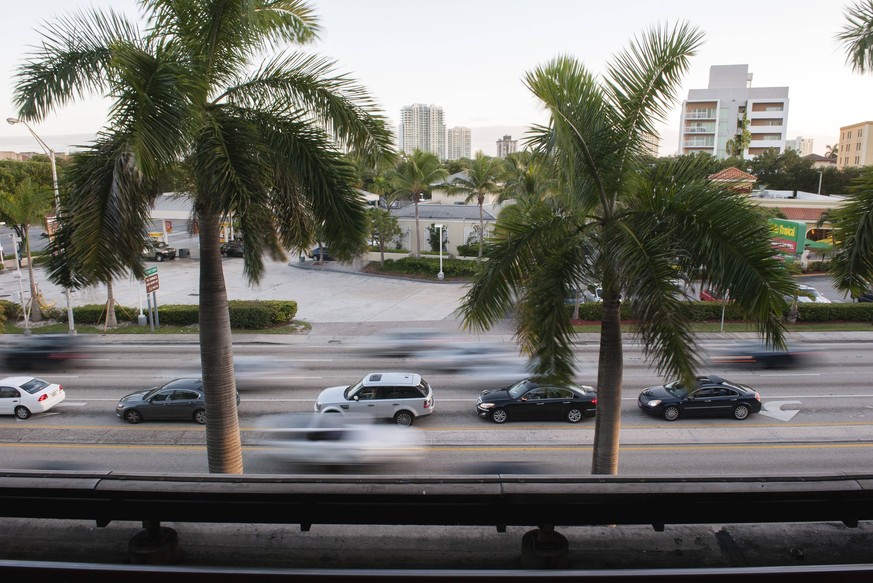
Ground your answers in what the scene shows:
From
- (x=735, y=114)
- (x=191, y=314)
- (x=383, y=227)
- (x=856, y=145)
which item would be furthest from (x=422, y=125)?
(x=191, y=314)

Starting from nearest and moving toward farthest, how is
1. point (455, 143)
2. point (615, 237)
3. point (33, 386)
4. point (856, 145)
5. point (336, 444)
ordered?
point (615, 237)
point (336, 444)
point (33, 386)
point (856, 145)
point (455, 143)

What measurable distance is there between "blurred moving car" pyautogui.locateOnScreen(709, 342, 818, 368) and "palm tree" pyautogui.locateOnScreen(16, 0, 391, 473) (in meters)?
18.6

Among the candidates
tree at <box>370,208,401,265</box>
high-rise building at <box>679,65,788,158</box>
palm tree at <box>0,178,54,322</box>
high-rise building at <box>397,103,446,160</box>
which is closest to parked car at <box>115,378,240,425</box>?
palm tree at <box>0,178,54,322</box>

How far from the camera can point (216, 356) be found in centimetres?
775

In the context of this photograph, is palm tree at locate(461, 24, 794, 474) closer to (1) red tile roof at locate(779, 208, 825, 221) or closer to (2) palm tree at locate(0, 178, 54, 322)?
(2) palm tree at locate(0, 178, 54, 322)

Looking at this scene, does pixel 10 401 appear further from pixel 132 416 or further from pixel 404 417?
pixel 404 417

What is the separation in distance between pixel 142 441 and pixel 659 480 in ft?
52.0

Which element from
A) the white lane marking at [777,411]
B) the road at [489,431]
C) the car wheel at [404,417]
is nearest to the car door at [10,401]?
the road at [489,431]

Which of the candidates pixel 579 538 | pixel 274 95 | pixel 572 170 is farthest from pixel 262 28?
pixel 579 538

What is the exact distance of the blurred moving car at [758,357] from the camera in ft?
74.1

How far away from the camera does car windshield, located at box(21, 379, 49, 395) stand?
18234 mm

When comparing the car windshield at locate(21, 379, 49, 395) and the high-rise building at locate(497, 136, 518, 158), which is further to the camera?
the car windshield at locate(21, 379, 49, 395)

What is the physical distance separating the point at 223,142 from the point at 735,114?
328 feet

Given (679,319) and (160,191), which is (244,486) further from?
(160,191)
